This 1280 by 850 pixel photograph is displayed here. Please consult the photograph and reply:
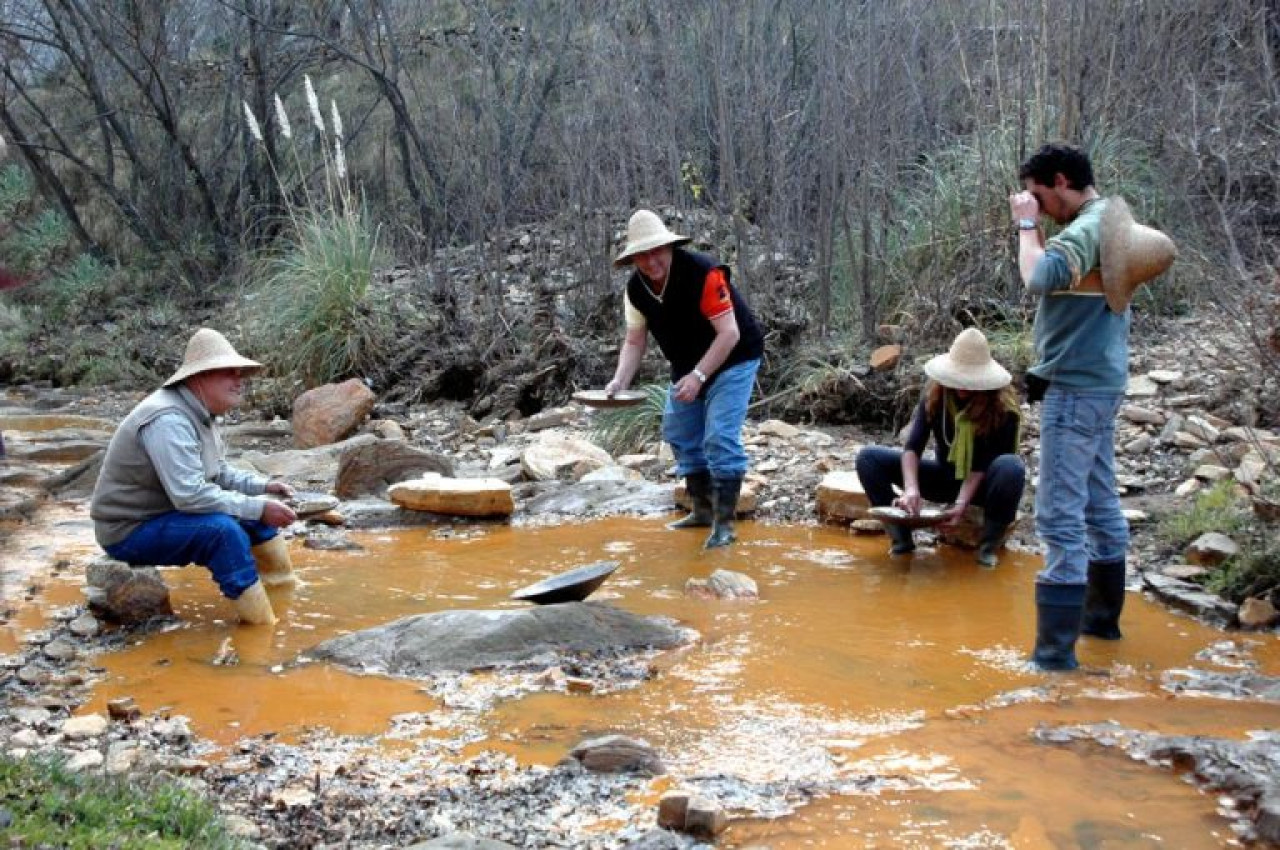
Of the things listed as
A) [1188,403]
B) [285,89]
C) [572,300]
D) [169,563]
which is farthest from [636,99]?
[285,89]

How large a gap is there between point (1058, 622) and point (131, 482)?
3.65 metres

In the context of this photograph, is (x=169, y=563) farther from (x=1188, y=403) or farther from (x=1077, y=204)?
(x=1188, y=403)

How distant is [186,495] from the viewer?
5555 millimetres

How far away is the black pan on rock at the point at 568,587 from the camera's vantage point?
5.66 meters

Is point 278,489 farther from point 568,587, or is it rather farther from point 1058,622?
point 1058,622

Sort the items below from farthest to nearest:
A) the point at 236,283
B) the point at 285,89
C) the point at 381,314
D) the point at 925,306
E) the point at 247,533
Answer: the point at 285,89 → the point at 236,283 → the point at 381,314 → the point at 925,306 → the point at 247,533

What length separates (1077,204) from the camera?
4797 millimetres

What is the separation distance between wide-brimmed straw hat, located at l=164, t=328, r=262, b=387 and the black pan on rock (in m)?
1.50

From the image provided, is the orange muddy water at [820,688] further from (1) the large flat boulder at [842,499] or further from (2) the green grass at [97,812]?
(2) the green grass at [97,812]

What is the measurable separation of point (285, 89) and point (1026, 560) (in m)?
14.3

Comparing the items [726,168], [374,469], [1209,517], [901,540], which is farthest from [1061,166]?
[726,168]

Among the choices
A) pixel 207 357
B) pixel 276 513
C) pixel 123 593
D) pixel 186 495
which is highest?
pixel 207 357

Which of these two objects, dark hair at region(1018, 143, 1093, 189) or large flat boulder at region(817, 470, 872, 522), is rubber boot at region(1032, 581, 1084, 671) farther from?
large flat boulder at region(817, 470, 872, 522)

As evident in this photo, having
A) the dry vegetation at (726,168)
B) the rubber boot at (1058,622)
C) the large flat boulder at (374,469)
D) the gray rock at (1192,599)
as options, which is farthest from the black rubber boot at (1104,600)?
the large flat boulder at (374,469)
